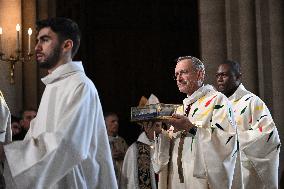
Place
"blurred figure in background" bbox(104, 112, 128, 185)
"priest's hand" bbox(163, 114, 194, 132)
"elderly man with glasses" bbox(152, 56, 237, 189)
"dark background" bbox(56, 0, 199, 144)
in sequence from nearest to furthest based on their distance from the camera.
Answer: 1. "priest's hand" bbox(163, 114, 194, 132)
2. "elderly man with glasses" bbox(152, 56, 237, 189)
3. "blurred figure in background" bbox(104, 112, 128, 185)
4. "dark background" bbox(56, 0, 199, 144)

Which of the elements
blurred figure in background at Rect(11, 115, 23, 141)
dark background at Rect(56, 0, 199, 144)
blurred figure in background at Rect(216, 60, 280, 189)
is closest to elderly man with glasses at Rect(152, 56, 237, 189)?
blurred figure in background at Rect(216, 60, 280, 189)

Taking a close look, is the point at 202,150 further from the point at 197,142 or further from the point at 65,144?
the point at 65,144

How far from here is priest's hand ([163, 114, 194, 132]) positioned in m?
4.97

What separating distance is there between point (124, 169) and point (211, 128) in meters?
2.68

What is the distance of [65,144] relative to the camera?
3170 millimetres

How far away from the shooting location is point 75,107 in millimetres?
3287

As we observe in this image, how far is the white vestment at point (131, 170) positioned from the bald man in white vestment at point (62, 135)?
414 cm

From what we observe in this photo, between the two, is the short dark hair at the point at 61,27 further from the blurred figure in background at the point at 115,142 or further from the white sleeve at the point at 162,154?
the blurred figure in background at the point at 115,142

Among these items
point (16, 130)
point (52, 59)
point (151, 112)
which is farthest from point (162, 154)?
point (16, 130)

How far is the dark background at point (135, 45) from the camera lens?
31.3 ft

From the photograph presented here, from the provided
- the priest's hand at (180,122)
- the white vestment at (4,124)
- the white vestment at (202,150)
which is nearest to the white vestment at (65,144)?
the white vestment at (4,124)

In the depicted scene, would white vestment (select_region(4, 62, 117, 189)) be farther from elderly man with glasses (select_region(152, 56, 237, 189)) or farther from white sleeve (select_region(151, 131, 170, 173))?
white sleeve (select_region(151, 131, 170, 173))

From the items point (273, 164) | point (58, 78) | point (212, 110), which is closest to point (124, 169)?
point (273, 164)

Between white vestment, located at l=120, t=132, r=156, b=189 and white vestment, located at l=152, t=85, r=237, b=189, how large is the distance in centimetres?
204
